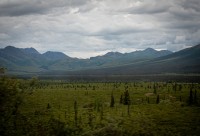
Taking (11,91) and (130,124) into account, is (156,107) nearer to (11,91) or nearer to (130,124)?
(130,124)

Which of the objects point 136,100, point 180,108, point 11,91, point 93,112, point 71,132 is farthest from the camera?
point 136,100

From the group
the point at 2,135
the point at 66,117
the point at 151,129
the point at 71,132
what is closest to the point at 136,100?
the point at 66,117

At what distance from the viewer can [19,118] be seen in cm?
8419

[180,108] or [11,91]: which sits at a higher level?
[11,91]

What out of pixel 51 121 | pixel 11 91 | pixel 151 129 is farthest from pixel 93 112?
pixel 11 91

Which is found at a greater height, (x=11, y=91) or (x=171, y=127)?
(x=11, y=91)

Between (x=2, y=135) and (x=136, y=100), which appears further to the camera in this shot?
(x=136, y=100)

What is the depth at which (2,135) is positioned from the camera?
57812 millimetres

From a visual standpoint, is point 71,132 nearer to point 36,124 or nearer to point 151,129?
point 36,124

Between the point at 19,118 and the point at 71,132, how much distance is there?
24724 millimetres

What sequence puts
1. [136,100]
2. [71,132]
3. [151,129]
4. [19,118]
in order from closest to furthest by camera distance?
[71,132] < [151,129] < [19,118] < [136,100]

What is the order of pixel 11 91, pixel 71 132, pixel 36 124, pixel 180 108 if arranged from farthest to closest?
pixel 180 108 → pixel 36 124 → pixel 71 132 → pixel 11 91

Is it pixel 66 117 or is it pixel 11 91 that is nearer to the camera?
pixel 11 91

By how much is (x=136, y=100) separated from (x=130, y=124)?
167 feet
